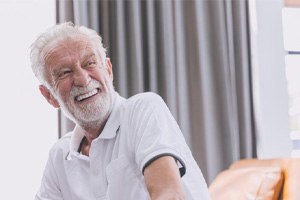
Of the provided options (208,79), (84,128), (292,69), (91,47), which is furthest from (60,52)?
(292,69)

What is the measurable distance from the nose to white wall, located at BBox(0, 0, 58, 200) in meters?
1.41

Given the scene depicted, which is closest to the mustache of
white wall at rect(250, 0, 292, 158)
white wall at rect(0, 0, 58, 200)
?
white wall at rect(0, 0, 58, 200)

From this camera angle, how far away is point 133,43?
113 inches

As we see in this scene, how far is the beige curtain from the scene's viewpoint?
113 inches

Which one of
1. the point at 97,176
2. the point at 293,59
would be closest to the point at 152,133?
the point at 97,176

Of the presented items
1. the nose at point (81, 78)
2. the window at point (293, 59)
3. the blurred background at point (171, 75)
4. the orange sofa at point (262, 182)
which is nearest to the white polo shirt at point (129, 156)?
the nose at point (81, 78)

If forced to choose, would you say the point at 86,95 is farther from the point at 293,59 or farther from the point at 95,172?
the point at 293,59

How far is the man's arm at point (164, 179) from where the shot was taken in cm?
120

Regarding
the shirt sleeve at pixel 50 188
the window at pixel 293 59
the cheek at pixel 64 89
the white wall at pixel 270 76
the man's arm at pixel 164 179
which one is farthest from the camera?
the window at pixel 293 59

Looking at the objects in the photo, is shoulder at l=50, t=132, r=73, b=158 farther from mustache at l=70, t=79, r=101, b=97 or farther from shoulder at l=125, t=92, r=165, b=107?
shoulder at l=125, t=92, r=165, b=107

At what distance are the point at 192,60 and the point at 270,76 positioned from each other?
0.54 metres

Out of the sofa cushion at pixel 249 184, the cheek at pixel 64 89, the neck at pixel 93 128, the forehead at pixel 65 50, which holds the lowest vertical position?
the sofa cushion at pixel 249 184

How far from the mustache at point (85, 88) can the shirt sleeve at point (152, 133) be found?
0.47ft

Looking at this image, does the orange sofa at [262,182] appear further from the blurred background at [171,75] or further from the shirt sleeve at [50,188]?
the shirt sleeve at [50,188]
